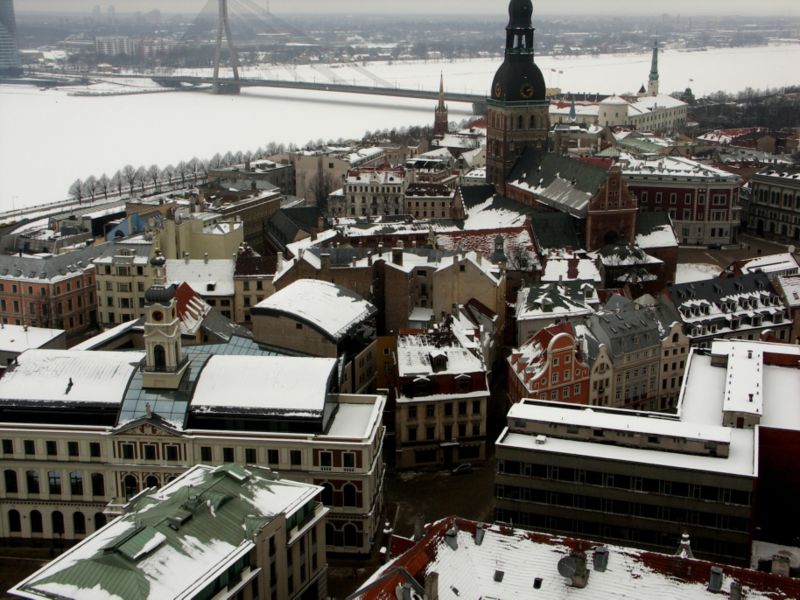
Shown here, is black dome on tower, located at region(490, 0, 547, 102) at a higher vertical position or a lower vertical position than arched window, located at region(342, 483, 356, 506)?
higher

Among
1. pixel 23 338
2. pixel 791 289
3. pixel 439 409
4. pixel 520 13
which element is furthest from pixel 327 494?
pixel 520 13

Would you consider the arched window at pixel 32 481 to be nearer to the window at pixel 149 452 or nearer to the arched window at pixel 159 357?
the window at pixel 149 452

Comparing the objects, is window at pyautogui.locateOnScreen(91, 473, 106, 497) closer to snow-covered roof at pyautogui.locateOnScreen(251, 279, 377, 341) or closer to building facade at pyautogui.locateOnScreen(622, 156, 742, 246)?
snow-covered roof at pyautogui.locateOnScreen(251, 279, 377, 341)

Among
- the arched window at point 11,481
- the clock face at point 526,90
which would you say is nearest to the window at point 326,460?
the arched window at point 11,481

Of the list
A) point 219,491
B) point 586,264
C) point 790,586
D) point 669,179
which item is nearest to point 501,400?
point 586,264

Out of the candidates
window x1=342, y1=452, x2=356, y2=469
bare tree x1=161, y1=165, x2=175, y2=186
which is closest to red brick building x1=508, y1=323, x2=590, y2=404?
window x1=342, y1=452, x2=356, y2=469
